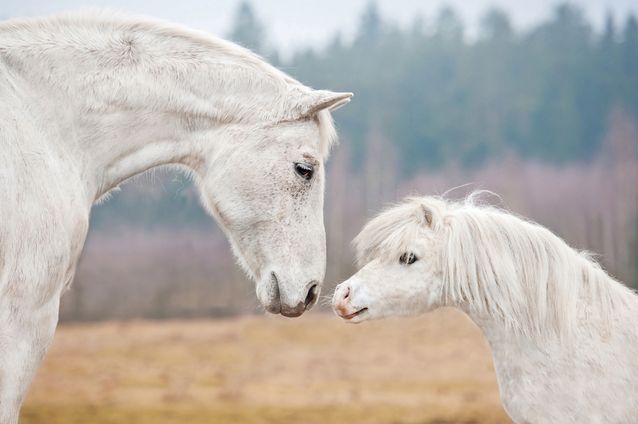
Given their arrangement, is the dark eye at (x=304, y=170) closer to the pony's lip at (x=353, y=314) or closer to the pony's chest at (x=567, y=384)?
the pony's lip at (x=353, y=314)

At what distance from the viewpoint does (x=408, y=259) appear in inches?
173

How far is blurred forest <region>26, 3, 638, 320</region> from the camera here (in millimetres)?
28234

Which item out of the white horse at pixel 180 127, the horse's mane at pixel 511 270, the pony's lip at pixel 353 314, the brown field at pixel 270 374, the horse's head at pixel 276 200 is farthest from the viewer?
the brown field at pixel 270 374

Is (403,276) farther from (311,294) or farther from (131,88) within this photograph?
(131,88)

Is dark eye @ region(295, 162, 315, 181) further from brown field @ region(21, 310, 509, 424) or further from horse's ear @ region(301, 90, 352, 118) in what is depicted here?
brown field @ region(21, 310, 509, 424)

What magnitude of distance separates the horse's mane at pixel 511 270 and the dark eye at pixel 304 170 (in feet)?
3.50

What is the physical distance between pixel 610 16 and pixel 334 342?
29066mm

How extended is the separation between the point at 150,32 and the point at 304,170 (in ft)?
3.27

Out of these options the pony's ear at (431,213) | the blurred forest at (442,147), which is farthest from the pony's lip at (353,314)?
the blurred forest at (442,147)

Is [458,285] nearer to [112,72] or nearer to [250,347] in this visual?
[112,72]

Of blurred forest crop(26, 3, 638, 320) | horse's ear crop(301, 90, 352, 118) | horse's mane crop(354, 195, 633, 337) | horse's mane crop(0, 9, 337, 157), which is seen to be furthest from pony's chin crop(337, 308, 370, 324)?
blurred forest crop(26, 3, 638, 320)

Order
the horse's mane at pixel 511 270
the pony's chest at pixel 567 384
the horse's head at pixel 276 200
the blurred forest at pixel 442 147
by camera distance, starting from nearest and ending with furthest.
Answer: the horse's head at pixel 276 200
the pony's chest at pixel 567 384
the horse's mane at pixel 511 270
the blurred forest at pixel 442 147

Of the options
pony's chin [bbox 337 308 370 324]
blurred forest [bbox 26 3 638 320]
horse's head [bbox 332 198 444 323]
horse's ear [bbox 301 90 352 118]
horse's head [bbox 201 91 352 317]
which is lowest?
blurred forest [bbox 26 3 638 320]

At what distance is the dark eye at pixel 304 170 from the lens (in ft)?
11.5
